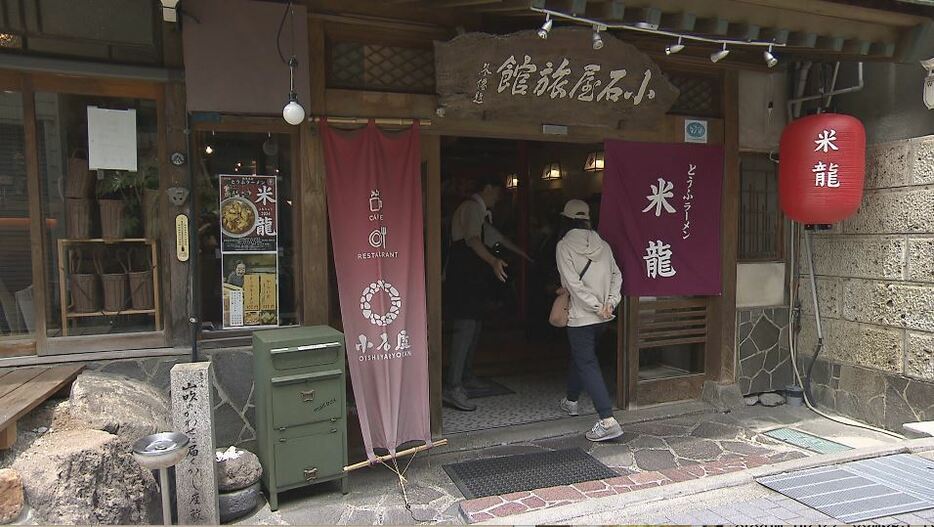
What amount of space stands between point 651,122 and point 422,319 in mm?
3532

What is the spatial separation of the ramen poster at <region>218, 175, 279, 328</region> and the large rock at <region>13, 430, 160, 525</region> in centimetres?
170

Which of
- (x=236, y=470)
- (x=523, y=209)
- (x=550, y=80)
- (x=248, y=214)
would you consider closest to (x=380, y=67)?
(x=550, y=80)

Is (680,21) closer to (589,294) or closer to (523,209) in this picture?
(589,294)

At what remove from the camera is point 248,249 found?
5609 mm

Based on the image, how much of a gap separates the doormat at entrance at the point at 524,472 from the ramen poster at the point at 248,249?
247cm

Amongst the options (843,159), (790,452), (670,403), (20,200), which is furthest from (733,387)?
(20,200)

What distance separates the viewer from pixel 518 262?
10.6 m

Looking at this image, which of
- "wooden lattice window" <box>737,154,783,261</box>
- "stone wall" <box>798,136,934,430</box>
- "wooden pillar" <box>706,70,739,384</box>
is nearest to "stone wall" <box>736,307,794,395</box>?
"wooden pillar" <box>706,70,739,384</box>

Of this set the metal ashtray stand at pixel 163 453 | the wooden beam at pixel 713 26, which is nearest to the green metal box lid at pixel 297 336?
the metal ashtray stand at pixel 163 453

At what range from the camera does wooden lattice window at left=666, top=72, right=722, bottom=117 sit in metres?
7.27

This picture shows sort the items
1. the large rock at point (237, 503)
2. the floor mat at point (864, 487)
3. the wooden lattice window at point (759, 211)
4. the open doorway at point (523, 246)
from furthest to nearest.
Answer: the open doorway at point (523, 246) → the wooden lattice window at point (759, 211) → the large rock at point (237, 503) → the floor mat at point (864, 487)

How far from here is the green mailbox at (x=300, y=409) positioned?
4727 mm

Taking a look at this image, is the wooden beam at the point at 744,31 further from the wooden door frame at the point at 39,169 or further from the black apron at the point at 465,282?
the wooden door frame at the point at 39,169

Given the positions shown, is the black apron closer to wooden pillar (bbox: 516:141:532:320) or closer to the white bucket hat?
the white bucket hat
